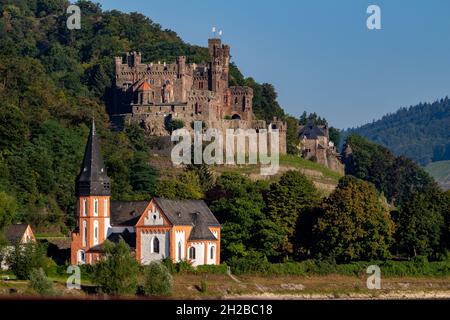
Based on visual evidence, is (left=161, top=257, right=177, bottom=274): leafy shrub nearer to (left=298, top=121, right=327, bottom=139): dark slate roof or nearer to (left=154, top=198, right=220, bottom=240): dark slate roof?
(left=154, top=198, right=220, bottom=240): dark slate roof

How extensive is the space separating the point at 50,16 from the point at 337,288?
10716cm

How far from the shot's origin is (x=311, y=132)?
395 feet

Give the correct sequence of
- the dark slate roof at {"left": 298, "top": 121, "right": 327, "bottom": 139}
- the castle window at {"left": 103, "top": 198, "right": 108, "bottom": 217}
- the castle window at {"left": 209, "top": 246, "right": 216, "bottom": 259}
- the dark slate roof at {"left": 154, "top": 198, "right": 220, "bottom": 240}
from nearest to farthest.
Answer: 1. the dark slate roof at {"left": 154, "top": 198, "right": 220, "bottom": 240}
2. the castle window at {"left": 103, "top": 198, "right": 108, "bottom": 217}
3. the castle window at {"left": 209, "top": 246, "right": 216, "bottom": 259}
4. the dark slate roof at {"left": 298, "top": 121, "right": 327, "bottom": 139}

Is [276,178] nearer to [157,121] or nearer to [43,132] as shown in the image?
[157,121]

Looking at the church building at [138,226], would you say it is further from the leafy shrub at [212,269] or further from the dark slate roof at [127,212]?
the leafy shrub at [212,269]

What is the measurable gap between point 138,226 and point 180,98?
4270cm

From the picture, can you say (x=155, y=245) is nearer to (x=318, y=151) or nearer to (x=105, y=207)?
(x=105, y=207)

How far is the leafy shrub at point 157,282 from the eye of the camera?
45125 mm

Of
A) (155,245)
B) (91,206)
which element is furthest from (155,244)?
(91,206)

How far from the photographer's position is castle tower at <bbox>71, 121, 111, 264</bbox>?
57.0m

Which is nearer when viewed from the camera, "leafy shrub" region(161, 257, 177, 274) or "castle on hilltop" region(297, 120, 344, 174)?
"leafy shrub" region(161, 257, 177, 274)

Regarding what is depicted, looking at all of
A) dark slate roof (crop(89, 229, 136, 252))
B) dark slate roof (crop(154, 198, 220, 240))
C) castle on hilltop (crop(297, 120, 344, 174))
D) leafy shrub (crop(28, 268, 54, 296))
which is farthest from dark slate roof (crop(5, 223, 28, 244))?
castle on hilltop (crop(297, 120, 344, 174))

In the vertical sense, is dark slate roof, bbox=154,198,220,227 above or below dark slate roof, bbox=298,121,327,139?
below

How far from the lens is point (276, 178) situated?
8838 centimetres
